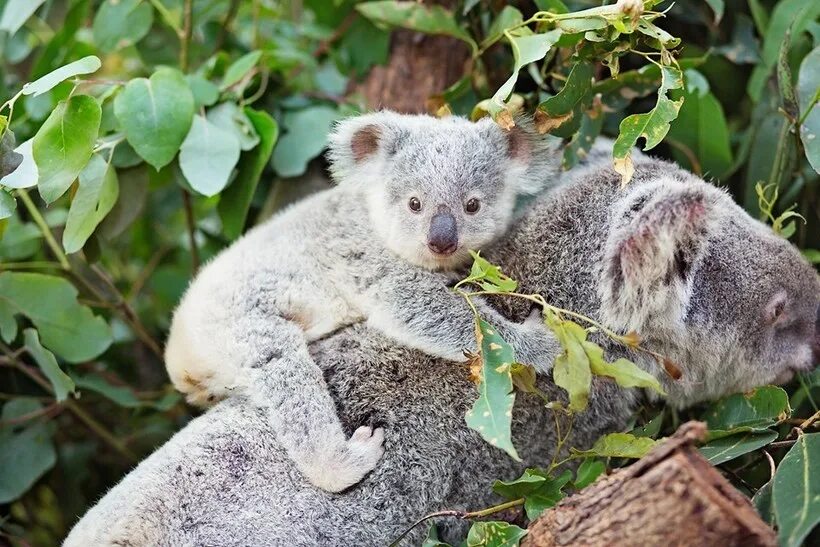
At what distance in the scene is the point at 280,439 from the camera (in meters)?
2.44

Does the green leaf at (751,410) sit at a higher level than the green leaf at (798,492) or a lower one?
lower

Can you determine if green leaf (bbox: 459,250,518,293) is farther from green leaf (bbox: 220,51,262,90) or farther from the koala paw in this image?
green leaf (bbox: 220,51,262,90)

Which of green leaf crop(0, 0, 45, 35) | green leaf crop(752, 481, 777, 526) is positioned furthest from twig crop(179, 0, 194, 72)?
green leaf crop(752, 481, 777, 526)

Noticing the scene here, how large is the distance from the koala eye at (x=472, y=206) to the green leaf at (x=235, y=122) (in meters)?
0.90

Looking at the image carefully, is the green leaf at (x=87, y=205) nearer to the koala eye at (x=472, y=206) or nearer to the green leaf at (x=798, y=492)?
the koala eye at (x=472, y=206)

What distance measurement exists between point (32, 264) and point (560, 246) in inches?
76.6

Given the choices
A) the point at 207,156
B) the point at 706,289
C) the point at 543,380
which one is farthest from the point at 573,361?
the point at 207,156

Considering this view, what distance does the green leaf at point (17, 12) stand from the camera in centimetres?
306

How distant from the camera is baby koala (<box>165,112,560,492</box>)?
8.05ft

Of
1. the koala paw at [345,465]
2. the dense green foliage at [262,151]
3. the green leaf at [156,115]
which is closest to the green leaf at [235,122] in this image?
the dense green foliage at [262,151]

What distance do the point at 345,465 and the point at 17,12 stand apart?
1.98m

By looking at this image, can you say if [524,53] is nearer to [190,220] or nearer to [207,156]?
[207,156]

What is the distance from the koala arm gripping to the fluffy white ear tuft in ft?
1.41

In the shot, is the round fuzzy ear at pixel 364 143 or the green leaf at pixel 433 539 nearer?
the green leaf at pixel 433 539
